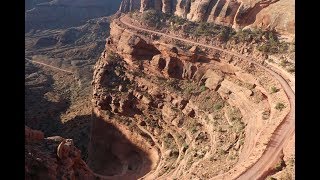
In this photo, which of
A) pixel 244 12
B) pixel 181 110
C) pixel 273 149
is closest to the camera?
pixel 273 149

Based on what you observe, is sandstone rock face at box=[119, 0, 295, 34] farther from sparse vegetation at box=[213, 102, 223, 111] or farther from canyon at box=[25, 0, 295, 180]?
sparse vegetation at box=[213, 102, 223, 111]

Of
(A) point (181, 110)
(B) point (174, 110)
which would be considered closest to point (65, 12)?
(B) point (174, 110)

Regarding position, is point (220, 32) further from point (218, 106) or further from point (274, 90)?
point (274, 90)

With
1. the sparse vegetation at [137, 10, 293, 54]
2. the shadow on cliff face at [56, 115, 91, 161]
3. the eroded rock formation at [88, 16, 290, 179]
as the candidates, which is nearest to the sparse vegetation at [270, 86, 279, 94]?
the eroded rock formation at [88, 16, 290, 179]

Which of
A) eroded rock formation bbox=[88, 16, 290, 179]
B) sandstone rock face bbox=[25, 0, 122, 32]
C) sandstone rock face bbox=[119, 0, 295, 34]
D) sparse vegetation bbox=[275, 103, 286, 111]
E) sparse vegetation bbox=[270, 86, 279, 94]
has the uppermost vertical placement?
sandstone rock face bbox=[119, 0, 295, 34]

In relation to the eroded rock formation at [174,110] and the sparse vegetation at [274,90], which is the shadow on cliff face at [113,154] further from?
the sparse vegetation at [274,90]
